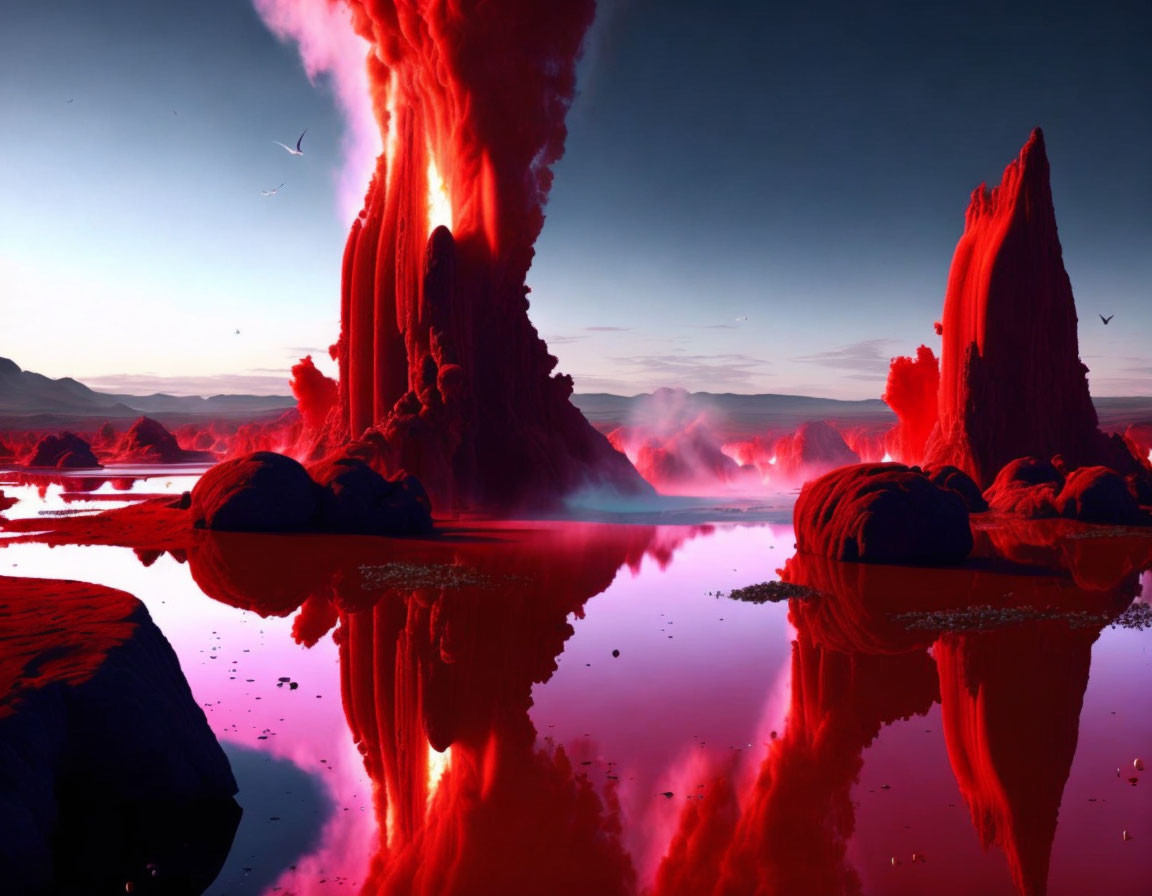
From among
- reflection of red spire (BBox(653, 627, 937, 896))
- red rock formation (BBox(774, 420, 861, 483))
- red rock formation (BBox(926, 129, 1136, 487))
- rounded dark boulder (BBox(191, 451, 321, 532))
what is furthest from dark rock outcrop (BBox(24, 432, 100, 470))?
reflection of red spire (BBox(653, 627, 937, 896))

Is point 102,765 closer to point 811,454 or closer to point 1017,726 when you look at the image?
point 1017,726

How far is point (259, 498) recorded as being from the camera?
25094 millimetres

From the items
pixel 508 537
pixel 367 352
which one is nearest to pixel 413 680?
pixel 508 537

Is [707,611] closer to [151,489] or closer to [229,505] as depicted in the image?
[229,505]

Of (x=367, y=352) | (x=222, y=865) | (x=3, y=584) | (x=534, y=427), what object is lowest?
(x=222, y=865)

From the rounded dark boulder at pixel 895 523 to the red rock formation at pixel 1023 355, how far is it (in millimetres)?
17201

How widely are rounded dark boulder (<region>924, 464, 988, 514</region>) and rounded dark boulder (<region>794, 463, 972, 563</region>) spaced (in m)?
10.5

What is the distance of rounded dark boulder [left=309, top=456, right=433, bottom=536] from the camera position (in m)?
25.5

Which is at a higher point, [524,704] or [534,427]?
[534,427]

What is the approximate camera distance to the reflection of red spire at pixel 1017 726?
6250mm

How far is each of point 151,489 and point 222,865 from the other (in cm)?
4210

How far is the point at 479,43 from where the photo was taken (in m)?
33.9

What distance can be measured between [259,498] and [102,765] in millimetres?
20118

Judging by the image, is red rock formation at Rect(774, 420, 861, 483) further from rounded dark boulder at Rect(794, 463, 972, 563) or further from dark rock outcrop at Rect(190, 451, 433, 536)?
rounded dark boulder at Rect(794, 463, 972, 563)
